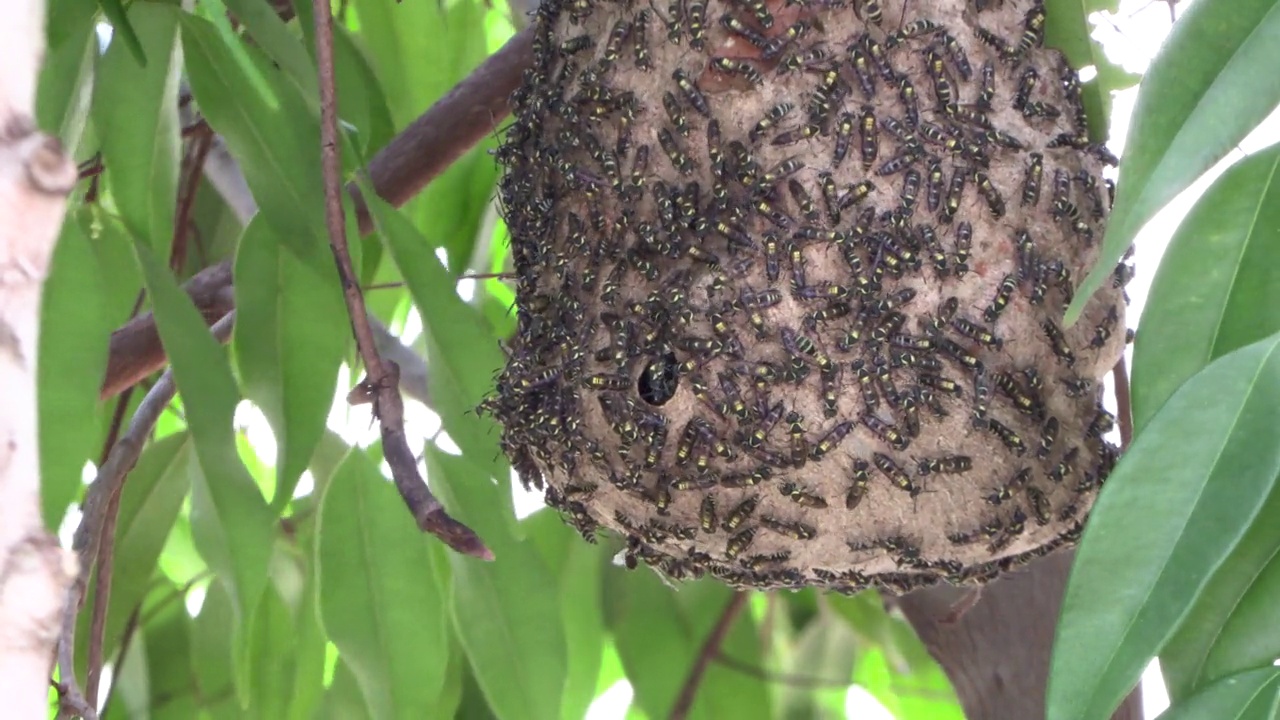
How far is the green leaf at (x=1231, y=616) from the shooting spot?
→ 972mm

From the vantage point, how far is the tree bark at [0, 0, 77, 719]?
52 cm

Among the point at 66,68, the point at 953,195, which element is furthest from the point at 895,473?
the point at 66,68

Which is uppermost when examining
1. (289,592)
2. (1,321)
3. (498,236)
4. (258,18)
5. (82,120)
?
(498,236)

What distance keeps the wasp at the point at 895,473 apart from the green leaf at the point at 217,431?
0.60m

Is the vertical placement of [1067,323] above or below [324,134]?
below

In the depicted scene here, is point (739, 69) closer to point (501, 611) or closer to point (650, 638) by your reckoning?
point (501, 611)

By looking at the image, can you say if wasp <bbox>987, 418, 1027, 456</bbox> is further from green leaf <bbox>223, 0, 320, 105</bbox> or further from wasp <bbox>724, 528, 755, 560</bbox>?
green leaf <bbox>223, 0, 320, 105</bbox>

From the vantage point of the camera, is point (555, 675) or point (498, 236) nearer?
point (555, 675)

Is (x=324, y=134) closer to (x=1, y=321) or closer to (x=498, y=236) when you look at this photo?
(x=1, y=321)

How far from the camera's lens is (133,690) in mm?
2094

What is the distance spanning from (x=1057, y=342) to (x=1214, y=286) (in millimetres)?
413

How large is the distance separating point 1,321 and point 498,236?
2.06 m

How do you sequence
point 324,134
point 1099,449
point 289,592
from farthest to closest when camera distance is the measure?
point 289,592
point 1099,449
point 324,134

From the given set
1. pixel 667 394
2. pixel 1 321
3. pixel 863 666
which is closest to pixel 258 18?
pixel 667 394
